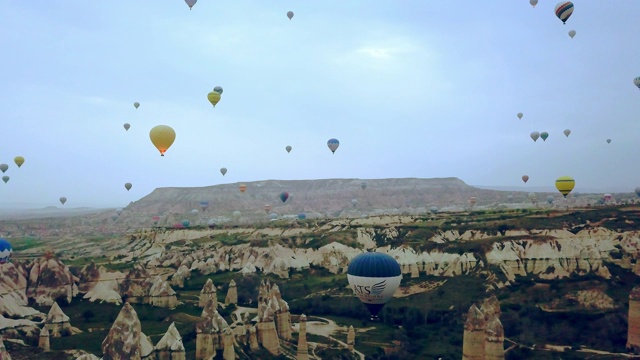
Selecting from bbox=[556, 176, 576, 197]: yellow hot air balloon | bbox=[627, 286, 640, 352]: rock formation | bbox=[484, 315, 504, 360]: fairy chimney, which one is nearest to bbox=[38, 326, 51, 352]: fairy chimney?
bbox=[484, 315, 504, 360]: fairy chimney

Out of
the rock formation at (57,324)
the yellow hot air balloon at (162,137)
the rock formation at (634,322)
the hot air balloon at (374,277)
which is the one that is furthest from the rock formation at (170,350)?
the rock formation at (634,322)

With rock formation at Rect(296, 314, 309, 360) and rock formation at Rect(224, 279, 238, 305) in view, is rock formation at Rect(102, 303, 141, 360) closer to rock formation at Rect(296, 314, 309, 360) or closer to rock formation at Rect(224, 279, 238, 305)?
rock formation at Rect(296, 314, 309, 360)

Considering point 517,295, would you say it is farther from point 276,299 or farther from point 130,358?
point 130,358

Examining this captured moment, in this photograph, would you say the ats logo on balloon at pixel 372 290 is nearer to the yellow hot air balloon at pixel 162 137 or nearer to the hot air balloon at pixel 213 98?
the yellow hot air balloon at pixel 162 137

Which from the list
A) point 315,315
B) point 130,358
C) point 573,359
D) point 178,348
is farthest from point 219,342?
point 573,359

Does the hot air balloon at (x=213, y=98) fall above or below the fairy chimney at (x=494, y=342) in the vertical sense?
above

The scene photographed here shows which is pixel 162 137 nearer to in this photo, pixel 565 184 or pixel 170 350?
pixel 170 350
